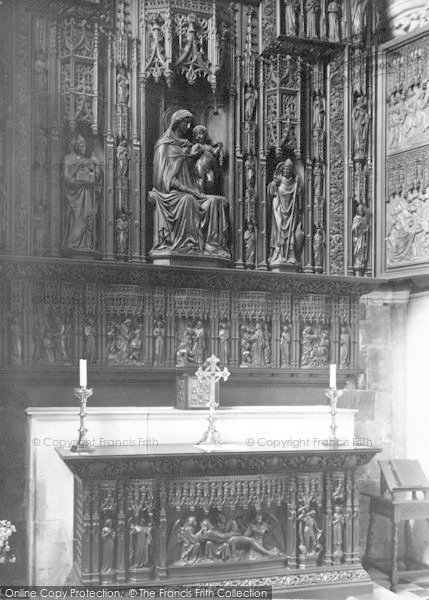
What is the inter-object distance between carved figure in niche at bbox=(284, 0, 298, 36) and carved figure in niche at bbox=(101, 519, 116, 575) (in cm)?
541

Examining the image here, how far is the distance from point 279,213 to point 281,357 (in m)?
1.56

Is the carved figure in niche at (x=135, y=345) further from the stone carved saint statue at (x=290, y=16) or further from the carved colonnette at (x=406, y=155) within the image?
the stone carved saint statue at (x=290, y=16)

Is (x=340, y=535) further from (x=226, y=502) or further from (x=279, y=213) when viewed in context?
(x=279, y=213)

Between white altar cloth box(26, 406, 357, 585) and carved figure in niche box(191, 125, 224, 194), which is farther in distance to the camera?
carved figure in niche box(191, 125, 224, 194)

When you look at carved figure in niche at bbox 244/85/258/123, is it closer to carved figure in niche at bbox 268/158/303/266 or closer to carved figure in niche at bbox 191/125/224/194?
carved figure in niche at bbox 191/125/224/194

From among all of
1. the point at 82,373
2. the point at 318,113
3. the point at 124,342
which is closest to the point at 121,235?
the point at 124,342

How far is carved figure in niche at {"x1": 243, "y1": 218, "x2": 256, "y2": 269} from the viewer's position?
30.0 feet

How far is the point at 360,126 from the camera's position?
9.63m

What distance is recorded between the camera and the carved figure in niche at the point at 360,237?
31.1 ft

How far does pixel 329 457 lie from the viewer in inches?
312

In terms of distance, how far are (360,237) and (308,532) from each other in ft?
11.0

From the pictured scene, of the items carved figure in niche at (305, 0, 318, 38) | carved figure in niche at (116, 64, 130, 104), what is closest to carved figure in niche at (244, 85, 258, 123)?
carved figure in niche at (305, 0, 318, 38)

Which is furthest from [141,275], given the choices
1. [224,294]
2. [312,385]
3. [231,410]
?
[312,385]

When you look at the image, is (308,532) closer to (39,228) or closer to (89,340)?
(89,340)
